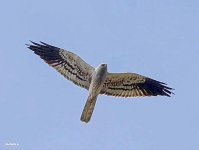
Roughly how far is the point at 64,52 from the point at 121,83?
2393 millimetres

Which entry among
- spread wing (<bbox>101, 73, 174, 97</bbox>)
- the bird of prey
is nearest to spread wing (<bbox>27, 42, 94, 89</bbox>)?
the bird of prey

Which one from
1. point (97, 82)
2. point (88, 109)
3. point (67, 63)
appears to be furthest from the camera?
point (67, 63)

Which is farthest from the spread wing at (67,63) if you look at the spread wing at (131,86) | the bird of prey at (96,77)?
the spread wing at (131,86)

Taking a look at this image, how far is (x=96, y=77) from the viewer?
16766 mm

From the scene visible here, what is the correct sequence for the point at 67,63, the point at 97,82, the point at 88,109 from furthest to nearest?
the point at 67,63 < the point at 97,82 < the point at 88,109

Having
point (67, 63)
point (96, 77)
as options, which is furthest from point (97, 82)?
point (67, 63)

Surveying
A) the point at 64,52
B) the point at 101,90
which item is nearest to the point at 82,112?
the point at 101,90

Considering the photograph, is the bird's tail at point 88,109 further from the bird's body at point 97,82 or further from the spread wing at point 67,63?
the spread wing at point 67,63

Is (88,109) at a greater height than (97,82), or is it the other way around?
(97,82)

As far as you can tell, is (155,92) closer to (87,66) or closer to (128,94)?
(128,94)

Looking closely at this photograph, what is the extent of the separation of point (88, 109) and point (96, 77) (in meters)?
1.28

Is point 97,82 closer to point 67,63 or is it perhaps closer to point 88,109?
point 88,109

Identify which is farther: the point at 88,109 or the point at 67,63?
the point at 67,63

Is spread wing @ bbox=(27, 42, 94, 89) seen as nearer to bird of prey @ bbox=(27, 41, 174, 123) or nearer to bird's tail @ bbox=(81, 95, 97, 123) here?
bird of prey @ bbox=(27, 41, 174, 123)
